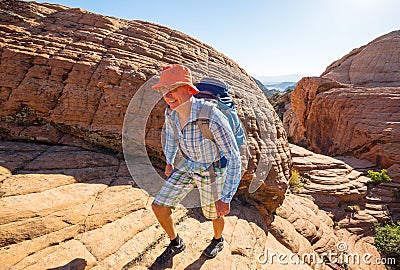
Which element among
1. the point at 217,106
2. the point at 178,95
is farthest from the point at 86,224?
the point at 217,106

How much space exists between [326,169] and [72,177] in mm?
10858

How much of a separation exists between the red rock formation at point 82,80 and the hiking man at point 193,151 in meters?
2.28

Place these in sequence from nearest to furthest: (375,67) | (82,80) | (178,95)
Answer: (178,95)
(82,80)
(375,67)

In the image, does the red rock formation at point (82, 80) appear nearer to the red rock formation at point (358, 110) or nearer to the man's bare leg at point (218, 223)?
the man's bare leg at point (218, 223)

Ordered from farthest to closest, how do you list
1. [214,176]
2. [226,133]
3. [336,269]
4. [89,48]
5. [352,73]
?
[352,73], [336,269], [89,48], [214,176], [226,133]

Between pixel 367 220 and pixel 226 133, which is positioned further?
pixel 367 220

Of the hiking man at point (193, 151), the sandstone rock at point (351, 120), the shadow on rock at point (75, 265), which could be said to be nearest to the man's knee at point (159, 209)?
the hiking man at point (193, 151)

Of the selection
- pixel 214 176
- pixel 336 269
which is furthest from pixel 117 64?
pixel 336 269

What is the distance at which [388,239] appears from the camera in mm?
8367

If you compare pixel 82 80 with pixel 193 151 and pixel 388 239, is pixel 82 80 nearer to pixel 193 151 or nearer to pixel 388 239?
pixel 193 151

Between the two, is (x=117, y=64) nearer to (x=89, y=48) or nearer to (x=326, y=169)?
→ (x=89, y=48)

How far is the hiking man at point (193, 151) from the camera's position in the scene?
237 cm

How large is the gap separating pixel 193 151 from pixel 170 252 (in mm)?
1517

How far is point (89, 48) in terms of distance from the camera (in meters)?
5.44
